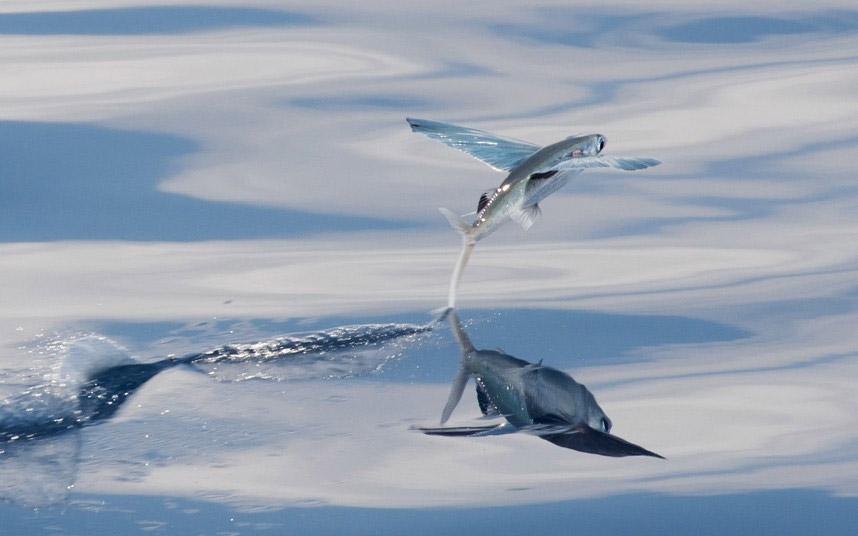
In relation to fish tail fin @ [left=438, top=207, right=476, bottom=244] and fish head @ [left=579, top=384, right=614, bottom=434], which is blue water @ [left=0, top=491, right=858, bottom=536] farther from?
fish tail fin @ [left=438, top=207, right=476, bottom=244]

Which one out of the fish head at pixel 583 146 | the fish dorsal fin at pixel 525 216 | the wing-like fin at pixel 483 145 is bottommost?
the fish dorsal fin at pixel 525 216

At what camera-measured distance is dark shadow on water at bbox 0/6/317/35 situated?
5461 millimetres

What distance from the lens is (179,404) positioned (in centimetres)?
263

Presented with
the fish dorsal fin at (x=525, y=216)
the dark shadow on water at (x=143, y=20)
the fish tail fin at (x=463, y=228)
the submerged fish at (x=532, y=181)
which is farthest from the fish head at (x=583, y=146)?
the dark shadow on water at (x=143, y=20)

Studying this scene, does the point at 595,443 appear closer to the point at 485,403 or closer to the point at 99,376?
the point at 485,403

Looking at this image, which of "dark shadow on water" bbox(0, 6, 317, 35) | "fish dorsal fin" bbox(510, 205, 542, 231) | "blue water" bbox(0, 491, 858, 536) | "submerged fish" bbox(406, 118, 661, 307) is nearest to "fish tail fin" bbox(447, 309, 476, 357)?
"submerged fish" bbox(406, 118, 661, 307)

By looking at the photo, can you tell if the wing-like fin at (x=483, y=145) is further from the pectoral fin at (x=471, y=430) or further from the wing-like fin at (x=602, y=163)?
the pectoral fin at (x=471, y=430)

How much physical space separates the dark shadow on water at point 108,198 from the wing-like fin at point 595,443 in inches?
64.3

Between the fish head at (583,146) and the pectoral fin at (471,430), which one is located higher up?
the fish head at (583,146)

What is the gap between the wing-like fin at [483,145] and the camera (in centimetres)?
291

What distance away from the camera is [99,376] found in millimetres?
2791

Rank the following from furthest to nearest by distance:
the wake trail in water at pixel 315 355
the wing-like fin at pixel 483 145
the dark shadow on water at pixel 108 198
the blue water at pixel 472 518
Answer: the dark shadow on water at pixel 108 198 → the wing-like fin at pixel 483 145 → the wake trail in water at pixel 315 355 → the blue water at pixel 472 518

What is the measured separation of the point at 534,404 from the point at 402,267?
1144 mm

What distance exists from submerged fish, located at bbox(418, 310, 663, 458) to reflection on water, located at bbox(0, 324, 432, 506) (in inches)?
8.6
